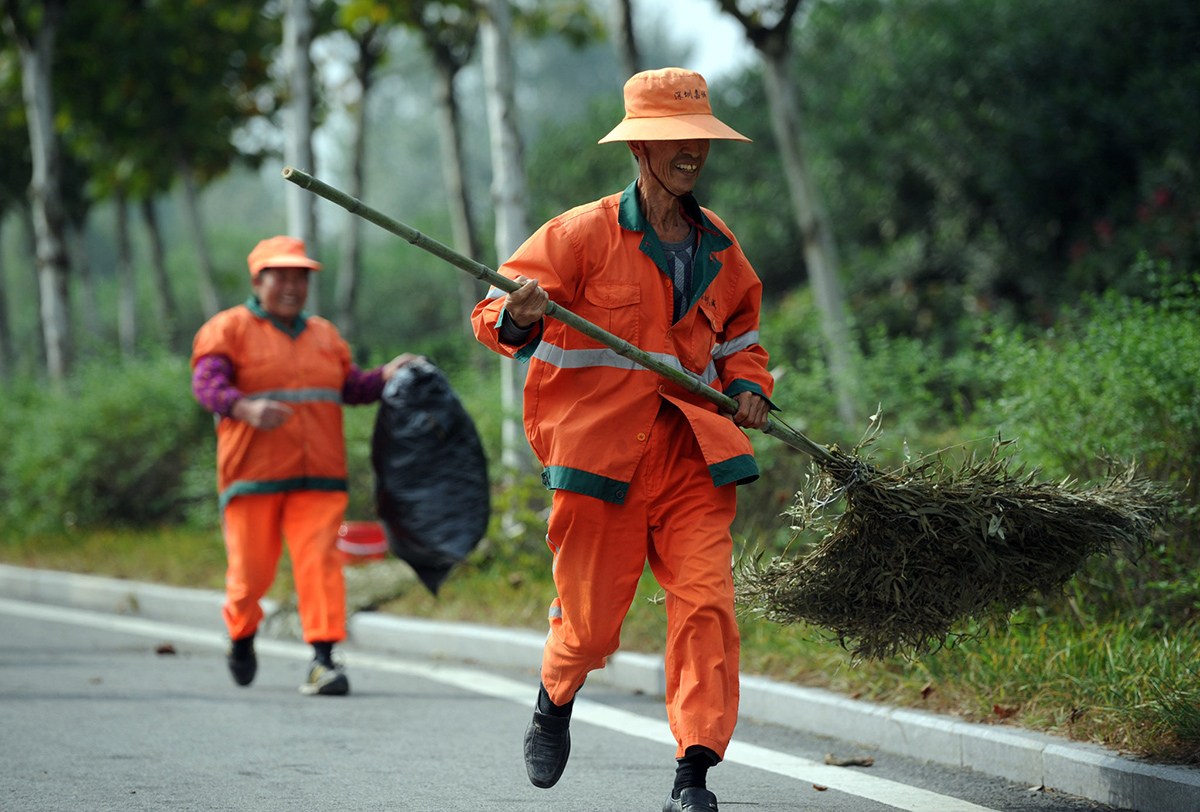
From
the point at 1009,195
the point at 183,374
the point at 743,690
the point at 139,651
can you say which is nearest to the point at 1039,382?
the point at 743,690

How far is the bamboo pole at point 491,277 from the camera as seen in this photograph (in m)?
3.73

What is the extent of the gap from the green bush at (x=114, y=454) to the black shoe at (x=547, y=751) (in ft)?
26.4

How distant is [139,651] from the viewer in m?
7.95

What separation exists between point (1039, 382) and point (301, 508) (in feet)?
10.4

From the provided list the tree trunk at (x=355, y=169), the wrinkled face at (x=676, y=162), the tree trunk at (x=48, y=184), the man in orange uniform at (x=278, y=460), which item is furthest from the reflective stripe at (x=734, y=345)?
the tree trunk at (x=355, y=169)

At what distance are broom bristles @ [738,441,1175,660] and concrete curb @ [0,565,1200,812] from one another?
49 cm

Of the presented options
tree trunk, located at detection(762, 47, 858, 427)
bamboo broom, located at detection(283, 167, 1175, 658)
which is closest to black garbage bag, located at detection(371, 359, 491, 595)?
bamboo broom, located at detection(283, 167, 1175, 658)

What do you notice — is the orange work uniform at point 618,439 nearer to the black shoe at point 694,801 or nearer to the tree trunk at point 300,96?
the black shoe at point 694,801

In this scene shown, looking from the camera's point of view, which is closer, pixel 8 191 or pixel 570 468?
pixel 570 468

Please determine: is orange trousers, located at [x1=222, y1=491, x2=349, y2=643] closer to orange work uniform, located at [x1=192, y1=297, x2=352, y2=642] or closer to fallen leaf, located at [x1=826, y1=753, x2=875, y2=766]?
orange work uniform, located at [x1=192, y1=297, x2=352, y2=642]

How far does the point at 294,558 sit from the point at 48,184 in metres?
9.58

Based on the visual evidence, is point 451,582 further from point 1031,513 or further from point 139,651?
point 1031,513

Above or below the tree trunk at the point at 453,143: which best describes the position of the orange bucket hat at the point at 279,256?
below

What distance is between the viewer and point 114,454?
12.0 m
